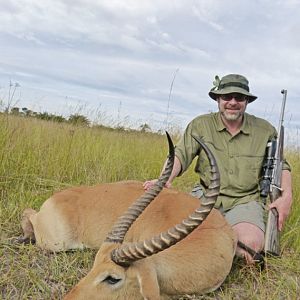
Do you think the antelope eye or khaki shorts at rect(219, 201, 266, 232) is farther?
khaki shorts at rect(219, 201, 266, 232)

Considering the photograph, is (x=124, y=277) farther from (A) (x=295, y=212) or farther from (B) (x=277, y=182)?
(A) (x=295, y=212)

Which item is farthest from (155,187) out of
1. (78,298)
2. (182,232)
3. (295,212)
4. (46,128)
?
(46,128)

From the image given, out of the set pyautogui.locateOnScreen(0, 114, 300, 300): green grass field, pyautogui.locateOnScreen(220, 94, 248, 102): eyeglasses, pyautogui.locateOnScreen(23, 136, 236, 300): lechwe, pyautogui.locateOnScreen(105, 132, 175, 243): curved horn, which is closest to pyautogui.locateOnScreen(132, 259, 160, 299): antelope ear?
pyautogui.locateOnScreen(23, 136, 236, 300): lechwe

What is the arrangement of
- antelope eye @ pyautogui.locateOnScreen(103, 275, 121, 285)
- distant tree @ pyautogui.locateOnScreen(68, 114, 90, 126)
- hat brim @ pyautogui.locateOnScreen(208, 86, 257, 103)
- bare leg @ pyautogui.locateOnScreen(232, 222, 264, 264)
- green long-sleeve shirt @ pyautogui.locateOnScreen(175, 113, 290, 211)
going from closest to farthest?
antelope eye @ pyautogui.locateOnScreen(103, 275, 121, 285) → bare leg @ pyautogui.locateOnScreen(232, 222, 264, 264) → hat brim @ pyautogui.locateOnScreen(208, 86, 257, 103) → green long-sleeve shirt @ pyautogui.locateOnScreen(175, 113, 290, 211) → distant tree @ pyautogui.locateOnScreen(68, 114, 90, 126)

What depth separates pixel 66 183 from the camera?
6.65 meters

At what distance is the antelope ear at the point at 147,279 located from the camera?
9.44ft

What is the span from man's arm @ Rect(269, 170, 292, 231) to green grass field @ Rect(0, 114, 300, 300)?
38 cm

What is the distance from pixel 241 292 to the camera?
151 inches

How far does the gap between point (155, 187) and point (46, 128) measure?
5.33 meters

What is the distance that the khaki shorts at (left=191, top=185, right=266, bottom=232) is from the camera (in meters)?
4.78

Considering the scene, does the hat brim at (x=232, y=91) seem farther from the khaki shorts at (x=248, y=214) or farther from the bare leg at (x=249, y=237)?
the bare leg at (x=249, y=237)

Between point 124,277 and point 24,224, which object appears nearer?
point 124,277

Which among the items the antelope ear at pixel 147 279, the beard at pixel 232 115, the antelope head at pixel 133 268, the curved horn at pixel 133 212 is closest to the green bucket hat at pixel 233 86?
the beard at pixel 232 115

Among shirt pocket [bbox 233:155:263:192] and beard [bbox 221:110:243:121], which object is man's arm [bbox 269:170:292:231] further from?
beard [bbox 221:110:243:121]
